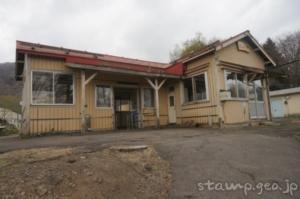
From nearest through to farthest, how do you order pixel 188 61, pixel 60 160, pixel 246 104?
pixel 60 160, pixel 246 104, pixel 188 61

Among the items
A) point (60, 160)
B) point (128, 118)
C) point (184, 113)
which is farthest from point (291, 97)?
point (60, 160)

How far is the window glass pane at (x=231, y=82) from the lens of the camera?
10.8 meters

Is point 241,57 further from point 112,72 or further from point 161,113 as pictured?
point 112,72

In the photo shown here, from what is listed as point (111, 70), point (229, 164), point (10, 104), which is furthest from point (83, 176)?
point (10, 104)

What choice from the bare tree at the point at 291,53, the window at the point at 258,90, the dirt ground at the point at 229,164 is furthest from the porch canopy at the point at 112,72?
the bare tree at the point at 291,53

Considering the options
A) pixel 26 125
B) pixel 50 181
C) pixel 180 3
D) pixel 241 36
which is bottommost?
pixel 50 181

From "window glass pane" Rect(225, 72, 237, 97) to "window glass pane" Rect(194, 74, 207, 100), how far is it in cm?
115

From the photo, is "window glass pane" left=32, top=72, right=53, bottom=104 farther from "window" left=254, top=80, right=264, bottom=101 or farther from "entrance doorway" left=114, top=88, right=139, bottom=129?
"window" left=254, top=80, right=264, bottom=101

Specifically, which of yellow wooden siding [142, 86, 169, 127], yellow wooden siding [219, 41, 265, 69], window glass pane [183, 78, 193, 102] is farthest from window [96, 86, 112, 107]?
yellow wooden siding [219, 41, 265, 69]

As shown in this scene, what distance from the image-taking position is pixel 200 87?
1125 centimetres

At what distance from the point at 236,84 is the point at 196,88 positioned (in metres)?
2.02

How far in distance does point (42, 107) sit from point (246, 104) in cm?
964

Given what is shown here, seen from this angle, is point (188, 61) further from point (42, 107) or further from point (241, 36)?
point (42, 107)

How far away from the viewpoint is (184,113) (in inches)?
473
